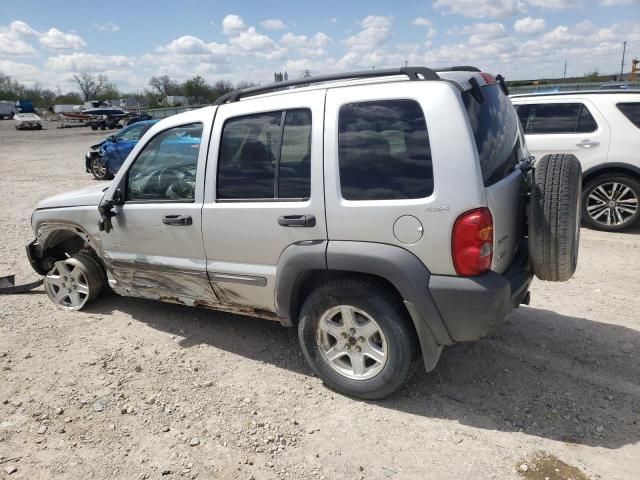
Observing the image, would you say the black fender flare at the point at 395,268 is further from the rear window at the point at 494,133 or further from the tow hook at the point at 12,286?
the tow hook at the point at 12,286

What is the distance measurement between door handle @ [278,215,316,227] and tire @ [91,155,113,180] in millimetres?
12681

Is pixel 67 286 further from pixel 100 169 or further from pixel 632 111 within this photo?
pixel 100 169

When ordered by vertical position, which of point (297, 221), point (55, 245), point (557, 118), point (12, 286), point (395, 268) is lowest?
point (12, 286)

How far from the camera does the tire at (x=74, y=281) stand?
461 centimetres

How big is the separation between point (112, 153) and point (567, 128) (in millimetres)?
11912

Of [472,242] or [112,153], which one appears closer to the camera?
[472,242]

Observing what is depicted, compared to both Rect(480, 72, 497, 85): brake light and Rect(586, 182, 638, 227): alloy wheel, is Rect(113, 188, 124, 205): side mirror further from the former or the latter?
Rect(586, 182, 638, 227): alloy wheel

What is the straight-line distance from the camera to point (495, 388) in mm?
3201

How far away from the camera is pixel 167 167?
12.5 feet

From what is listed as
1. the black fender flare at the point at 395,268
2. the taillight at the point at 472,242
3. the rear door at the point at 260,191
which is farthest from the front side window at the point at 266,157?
the taillight at the point at 472,242

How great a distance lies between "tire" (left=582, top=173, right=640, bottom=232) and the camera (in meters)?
6.66

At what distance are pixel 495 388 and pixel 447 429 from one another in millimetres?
564

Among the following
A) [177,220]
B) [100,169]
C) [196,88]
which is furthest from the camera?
[196,88]

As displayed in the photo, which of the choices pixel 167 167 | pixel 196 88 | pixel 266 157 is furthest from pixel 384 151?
pixel 196 88
